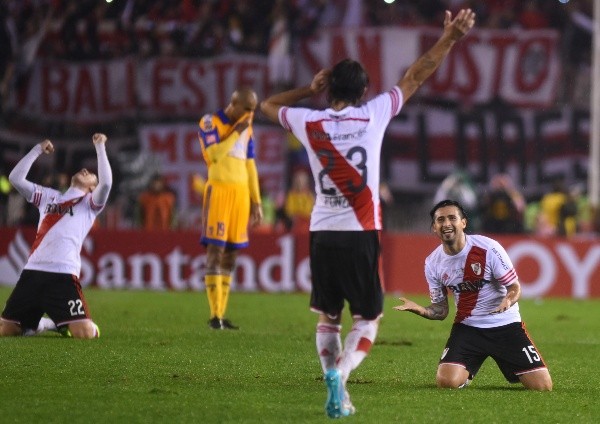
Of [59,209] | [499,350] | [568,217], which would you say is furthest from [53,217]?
[568,217]

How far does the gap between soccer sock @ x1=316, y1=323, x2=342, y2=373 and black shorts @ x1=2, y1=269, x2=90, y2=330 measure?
4395mm

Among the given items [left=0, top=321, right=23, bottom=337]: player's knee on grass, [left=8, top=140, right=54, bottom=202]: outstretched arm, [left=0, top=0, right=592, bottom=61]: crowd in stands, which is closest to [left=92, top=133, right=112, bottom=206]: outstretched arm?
[left=8, top=140, right=54, bottom=202]: outstretched arm

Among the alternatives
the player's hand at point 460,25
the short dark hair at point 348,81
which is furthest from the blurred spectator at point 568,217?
→ the short dark hair at point 348,81

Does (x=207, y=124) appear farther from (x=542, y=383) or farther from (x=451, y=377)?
(x=542, y=383)

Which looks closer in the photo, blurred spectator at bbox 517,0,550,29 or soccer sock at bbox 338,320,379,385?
soccer sock at bbox 338,320,379,385

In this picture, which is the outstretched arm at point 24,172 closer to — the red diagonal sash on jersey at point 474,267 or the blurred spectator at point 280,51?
the red diagonal sash on jersey at point 474,267

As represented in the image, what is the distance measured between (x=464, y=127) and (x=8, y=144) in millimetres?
10198

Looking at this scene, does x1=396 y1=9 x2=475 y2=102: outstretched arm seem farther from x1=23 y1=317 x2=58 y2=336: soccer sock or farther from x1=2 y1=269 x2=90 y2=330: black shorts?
x1=23 y1=317 x2=58 y2=336: soccer sock

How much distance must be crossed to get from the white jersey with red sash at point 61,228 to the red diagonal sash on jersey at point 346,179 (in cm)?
447

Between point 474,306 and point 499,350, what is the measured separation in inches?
14.5

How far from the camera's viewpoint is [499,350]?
30.9ft

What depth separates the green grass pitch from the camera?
791 cm

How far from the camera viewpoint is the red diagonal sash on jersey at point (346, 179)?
7.79m

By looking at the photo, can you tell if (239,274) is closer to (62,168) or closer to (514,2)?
(62,168)
